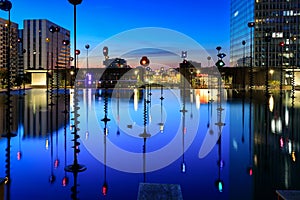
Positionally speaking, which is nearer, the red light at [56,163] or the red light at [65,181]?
the red light at [65,181]

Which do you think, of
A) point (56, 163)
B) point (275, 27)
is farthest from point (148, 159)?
point (275, 27)

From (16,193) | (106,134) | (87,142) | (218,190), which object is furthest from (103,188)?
(106,134)

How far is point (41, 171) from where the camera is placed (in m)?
7.86

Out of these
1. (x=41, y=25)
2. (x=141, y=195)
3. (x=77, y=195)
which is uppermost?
(x=41, y=25)

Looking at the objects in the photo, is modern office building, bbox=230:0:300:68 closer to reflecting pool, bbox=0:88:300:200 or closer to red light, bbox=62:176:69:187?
reflecting pool, bbox=0:88:300:200

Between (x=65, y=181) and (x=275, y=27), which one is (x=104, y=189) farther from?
(x=275, y=27)

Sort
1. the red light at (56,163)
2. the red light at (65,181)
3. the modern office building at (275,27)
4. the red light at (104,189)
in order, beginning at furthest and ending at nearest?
the modern office building at (275,27) → the red light at (56,163) → the red light at (65,181) → the red light at (104,189)

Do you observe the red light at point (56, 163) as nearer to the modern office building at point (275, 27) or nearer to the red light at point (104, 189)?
the red light at point (104, 189)

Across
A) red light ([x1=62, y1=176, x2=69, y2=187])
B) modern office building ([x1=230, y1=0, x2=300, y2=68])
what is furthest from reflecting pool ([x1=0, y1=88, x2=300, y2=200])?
modern office building ([x1=230, y1=0, x2=300, y2=68])

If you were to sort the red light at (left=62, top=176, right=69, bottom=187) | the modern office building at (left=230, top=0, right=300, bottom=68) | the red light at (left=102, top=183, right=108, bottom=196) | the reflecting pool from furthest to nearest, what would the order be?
the modern office building at (left=230, top=0, right=300, bottom=68) < the red light at (left=62, top=176, right=69, bottom=187) < the reflecting pool < the red light at (left=102, top=183, right=108, bottom=196)

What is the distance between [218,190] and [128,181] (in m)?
1.97

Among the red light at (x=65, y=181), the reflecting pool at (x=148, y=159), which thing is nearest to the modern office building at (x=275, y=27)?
the reflecting pool at (x=148, y=159)

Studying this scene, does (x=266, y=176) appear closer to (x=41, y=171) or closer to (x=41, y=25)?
(x=41, y=171)

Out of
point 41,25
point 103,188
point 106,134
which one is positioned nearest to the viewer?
point 103,188
